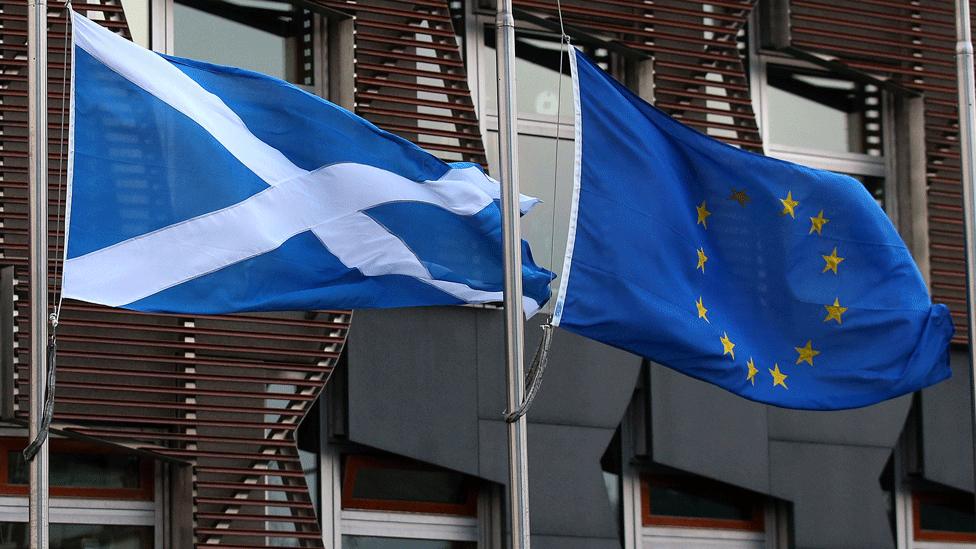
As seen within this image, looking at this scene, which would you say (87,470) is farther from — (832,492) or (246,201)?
(832,492)

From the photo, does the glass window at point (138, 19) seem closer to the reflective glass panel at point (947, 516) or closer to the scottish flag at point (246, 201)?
the scottish flag at point (246, 201)

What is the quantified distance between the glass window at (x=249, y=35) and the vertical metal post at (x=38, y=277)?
4.80 m

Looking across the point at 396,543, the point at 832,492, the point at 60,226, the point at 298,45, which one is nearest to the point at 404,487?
the point at 396,543

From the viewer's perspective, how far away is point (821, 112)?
1936 centimetres

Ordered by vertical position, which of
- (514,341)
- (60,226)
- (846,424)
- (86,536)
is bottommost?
(86,536)

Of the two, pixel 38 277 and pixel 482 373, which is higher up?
pixel 482 373

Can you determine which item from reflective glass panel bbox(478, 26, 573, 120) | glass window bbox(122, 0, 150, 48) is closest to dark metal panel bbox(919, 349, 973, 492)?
reflective glass panel bbox(478, 26, 573, 120)

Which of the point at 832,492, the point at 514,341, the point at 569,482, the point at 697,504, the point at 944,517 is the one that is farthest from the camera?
the point at 944,517

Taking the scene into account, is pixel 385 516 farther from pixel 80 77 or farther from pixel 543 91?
pixel 80 77

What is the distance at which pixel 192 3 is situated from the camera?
16438 millimetres

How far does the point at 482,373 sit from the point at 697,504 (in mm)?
2591

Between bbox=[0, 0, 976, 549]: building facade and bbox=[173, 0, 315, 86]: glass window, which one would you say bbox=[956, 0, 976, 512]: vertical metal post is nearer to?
bbox=[0, 0, 976, 549]: building facade

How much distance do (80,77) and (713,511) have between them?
8.15m

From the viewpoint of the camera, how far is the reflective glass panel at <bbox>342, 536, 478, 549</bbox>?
1627cm
